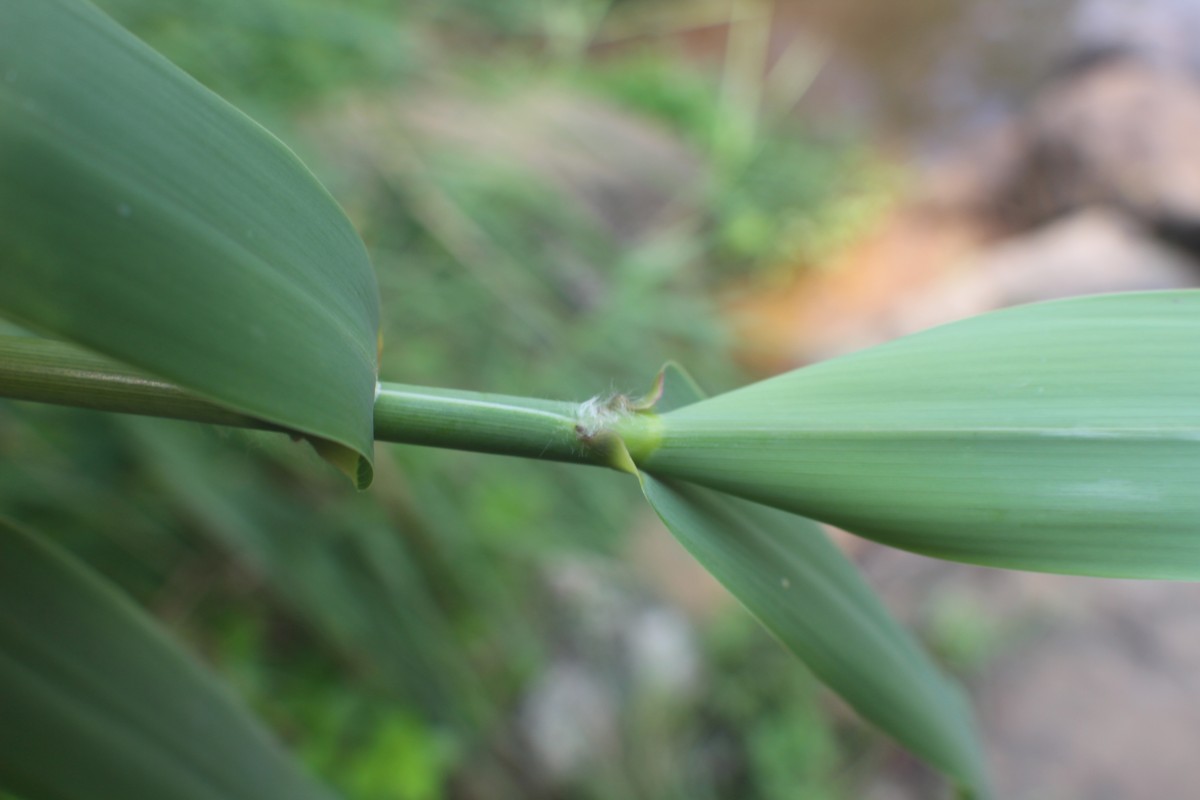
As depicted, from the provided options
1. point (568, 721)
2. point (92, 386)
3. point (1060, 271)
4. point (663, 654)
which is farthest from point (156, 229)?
point (1060, 271)

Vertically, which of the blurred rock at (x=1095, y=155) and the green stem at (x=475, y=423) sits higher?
the blurred rock at (x=1095, y=155)

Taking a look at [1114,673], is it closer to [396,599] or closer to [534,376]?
[534,376]

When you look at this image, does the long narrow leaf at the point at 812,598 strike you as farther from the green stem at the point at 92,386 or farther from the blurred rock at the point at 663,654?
the blurred rock at the point at 663,654

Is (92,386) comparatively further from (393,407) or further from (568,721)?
(568,721)

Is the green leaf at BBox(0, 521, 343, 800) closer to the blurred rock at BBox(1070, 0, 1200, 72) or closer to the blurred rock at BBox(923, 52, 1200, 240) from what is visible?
the blurred rock at BBox(923, 52, 1200, 240)

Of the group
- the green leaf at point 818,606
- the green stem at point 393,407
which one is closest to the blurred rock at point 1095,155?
the green leaf at point 818,606

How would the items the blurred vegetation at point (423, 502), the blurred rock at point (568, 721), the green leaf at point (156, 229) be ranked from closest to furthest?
the green leaf at point (156, 229) < the blurred vegetation at point (423, 502) < the blurred rock at point (568, 721)

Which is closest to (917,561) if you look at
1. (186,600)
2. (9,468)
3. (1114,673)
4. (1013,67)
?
(1114,673)

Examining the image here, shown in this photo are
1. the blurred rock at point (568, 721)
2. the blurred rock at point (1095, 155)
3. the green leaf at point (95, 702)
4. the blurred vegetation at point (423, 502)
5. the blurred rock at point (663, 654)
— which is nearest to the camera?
the green leaf at point (95, 702)
